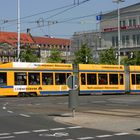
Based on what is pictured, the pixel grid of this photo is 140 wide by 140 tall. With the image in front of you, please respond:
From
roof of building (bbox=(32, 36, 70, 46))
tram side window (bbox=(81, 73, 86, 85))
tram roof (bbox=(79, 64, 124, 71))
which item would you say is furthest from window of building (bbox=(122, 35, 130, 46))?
tram side window (bbox=(81, 73, 86, 85))

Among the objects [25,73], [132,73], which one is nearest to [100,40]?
[132,73]

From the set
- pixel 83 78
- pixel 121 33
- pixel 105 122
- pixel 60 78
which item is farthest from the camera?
A: pixel 121 33

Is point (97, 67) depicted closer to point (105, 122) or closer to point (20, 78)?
point (20, 78)

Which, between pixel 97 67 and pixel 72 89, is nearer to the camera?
pixel 72 89

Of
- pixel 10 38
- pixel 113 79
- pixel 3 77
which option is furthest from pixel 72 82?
pixel 10 38

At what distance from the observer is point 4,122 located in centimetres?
1989

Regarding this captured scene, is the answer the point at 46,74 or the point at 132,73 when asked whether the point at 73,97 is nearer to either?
the point at 46,74

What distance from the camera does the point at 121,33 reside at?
11700 cm

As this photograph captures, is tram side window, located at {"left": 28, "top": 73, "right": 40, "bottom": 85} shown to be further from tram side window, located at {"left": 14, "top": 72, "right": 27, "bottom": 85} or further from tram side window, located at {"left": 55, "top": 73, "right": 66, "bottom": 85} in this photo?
tram side window, located at {"left": 55, "top": 73, "right": 66, "bottom": 85}

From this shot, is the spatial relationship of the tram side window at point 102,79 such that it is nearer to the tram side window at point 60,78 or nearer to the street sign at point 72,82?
the tram side window at point 60,78

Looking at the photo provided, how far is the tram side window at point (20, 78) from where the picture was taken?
4327cm

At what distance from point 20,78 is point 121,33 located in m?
75.6

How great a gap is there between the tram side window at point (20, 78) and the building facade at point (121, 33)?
66821 mm

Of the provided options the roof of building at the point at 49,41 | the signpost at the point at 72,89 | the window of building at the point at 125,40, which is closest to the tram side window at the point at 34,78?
the signpost at the point at 72,89
